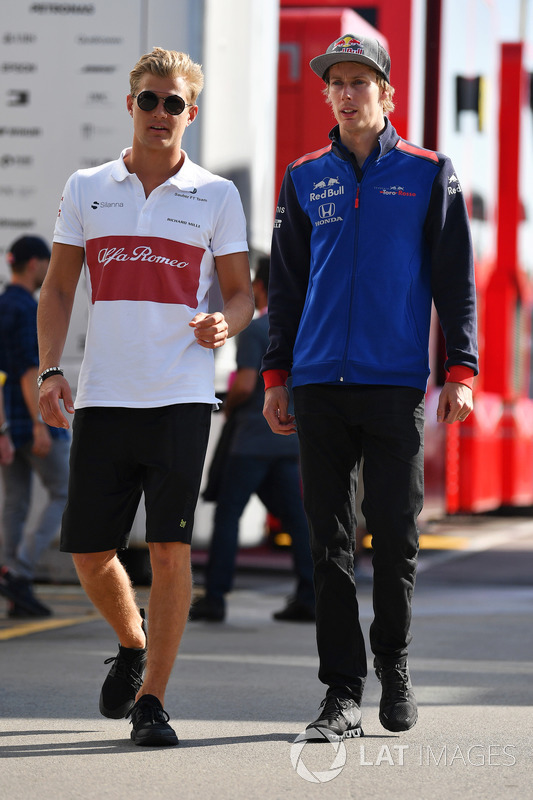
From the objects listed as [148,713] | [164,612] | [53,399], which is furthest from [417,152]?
[148,713]

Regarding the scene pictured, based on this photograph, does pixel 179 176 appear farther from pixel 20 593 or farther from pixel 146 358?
pixel 20 593

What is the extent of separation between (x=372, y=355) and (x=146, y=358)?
2.09 feet

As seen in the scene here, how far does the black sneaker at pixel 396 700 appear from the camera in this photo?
4.22 metres

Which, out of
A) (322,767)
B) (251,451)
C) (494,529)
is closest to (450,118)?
(494,529)

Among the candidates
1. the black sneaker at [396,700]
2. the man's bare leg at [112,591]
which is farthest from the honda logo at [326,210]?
the black sneaker at [396,700]

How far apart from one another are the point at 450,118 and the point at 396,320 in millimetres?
8580

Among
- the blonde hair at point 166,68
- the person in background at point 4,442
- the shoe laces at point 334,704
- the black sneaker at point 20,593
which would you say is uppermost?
the blonde hair at point 166,68

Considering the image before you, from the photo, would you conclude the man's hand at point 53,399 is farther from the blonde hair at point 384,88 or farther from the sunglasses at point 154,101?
the blonde hair at point 384,88

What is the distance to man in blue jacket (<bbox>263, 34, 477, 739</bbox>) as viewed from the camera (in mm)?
4230

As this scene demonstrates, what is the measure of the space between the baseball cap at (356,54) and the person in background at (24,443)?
3.28 metres

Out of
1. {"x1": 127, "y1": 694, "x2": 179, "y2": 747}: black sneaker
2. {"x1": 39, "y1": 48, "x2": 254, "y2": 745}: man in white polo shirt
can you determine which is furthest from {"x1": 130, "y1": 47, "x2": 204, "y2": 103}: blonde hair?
{"x1": 127, "y1": 694, "x2": 179, "y2": 747}: black sneaker

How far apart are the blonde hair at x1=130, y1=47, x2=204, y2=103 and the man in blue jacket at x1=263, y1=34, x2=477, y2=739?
37cm

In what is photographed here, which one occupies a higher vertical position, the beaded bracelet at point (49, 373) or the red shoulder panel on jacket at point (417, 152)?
the red shoulder panel on jacket at point (417, 152)

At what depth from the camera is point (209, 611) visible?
732 centimetres
